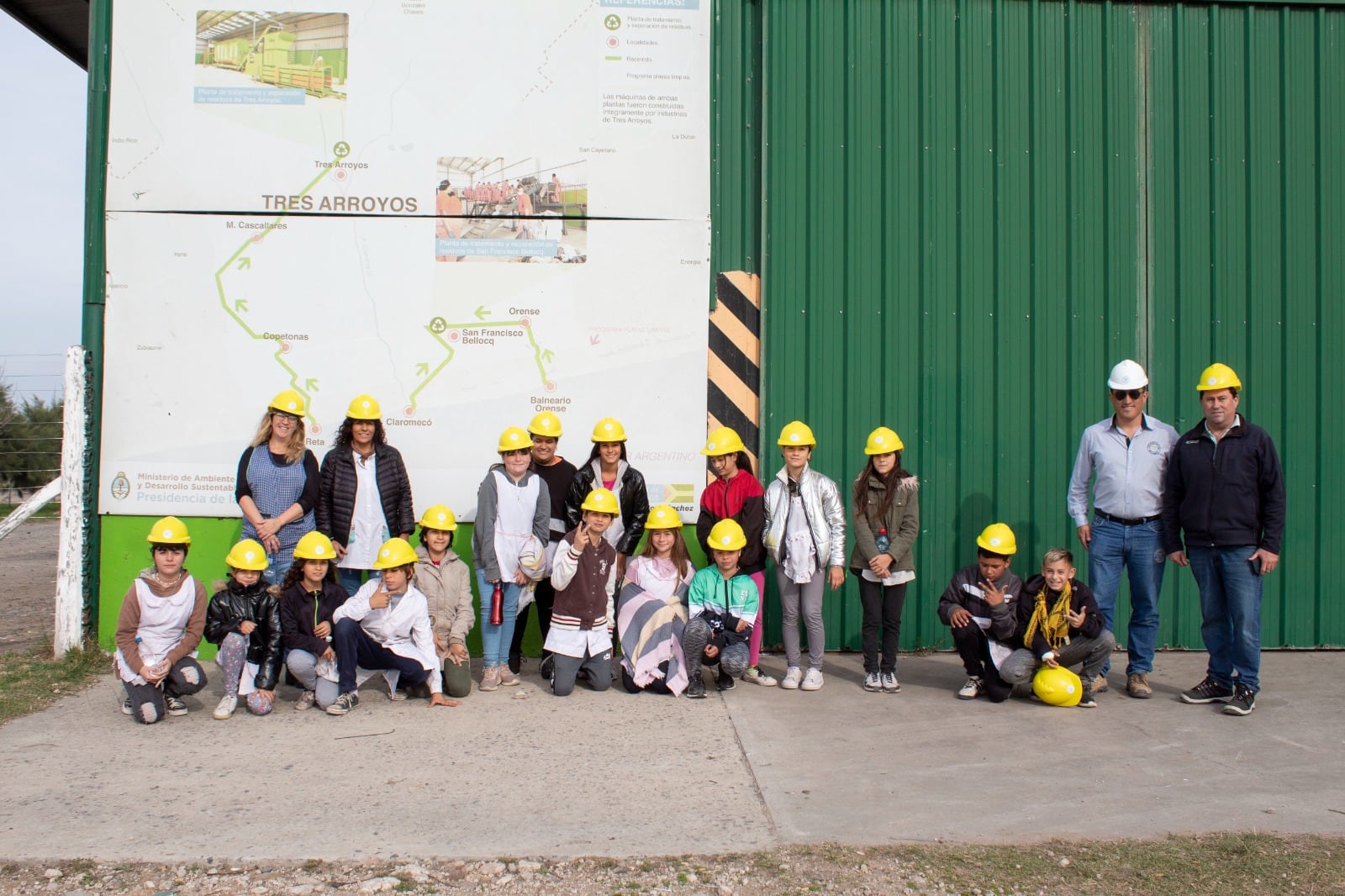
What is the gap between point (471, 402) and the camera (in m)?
7.46

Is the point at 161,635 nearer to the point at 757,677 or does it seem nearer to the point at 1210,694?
the point at 757,677

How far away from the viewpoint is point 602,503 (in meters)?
6.53

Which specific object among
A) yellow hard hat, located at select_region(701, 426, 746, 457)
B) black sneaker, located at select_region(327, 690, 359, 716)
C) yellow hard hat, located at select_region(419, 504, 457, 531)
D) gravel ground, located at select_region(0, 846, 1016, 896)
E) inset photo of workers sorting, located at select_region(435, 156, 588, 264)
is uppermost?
inset photo of workers sorting, located at select_region(435, 156, 588, 264)

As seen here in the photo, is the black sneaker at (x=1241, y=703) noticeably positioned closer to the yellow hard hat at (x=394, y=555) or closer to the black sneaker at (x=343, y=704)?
the yellow hard hat at (x=394, y=555)

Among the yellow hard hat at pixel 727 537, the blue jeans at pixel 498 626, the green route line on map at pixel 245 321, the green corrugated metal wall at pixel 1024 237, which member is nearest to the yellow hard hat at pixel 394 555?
the blue jeans at pixel 498 626

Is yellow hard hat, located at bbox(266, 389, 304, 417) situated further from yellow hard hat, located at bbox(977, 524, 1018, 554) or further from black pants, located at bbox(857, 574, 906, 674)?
yellow hard hat, located at bbox(977, 524, 1018, 554)

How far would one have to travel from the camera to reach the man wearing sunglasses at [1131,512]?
6477 millimetres

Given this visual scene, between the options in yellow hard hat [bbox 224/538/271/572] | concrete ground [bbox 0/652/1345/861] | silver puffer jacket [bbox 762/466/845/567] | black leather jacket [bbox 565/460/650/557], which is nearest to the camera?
concrete ground [bbox 0/652/1345/861]

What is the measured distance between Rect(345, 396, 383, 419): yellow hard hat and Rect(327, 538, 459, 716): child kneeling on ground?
979 mm

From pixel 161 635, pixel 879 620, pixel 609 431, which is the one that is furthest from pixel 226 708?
pixel 879 620

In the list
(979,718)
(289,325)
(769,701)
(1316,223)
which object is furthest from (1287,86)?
(289,325)

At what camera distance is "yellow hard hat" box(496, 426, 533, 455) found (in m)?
6.68

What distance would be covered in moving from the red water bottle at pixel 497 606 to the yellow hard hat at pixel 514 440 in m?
0.88

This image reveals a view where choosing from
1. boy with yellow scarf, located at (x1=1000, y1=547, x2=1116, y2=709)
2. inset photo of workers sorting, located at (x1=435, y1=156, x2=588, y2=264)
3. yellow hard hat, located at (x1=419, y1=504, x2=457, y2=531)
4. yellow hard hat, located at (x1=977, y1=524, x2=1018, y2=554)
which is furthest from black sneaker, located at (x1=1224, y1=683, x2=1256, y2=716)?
inset photo of workers sorting, located at (x1=435, y1=156, x2=588, y2=264)
